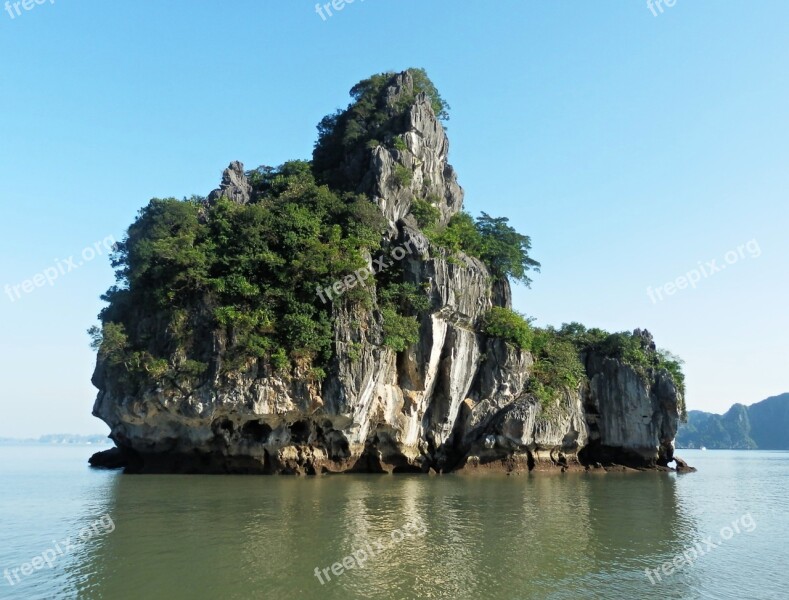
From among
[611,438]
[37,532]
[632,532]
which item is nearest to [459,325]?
[611,438]

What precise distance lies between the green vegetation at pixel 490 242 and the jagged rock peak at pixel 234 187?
1195 cm

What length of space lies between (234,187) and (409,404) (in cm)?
1761

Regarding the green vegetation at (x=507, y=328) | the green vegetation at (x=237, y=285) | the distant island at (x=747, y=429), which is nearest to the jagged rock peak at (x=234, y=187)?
the green vegetation at (x=237, y=285)

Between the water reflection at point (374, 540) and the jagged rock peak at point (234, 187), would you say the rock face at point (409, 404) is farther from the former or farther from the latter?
the water reflection at point (374, 540)

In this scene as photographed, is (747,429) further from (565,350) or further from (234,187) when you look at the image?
(234,187)

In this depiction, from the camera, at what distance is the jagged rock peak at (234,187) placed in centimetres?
3447

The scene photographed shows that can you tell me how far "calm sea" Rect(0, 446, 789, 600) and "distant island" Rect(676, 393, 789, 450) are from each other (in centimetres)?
12727

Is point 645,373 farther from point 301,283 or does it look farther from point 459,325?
point 301,283

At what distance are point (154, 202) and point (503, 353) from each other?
2085 cm

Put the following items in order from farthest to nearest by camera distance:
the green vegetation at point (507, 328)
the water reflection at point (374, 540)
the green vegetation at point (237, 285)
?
the green vegetation at point (507, 328) → the green vegetation at point (237, 285) → the water reflection at point (374, 540)

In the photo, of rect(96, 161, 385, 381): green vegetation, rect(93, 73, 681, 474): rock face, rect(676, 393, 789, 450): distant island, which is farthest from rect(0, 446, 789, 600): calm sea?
rect(676, 393, 789, 450): distant island

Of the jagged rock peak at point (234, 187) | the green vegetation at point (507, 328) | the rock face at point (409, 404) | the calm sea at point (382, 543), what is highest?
the jagged rock peak at point (234, 187)

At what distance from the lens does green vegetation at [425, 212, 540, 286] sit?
3341 centimetres

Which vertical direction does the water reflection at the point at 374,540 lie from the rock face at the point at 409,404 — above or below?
below
